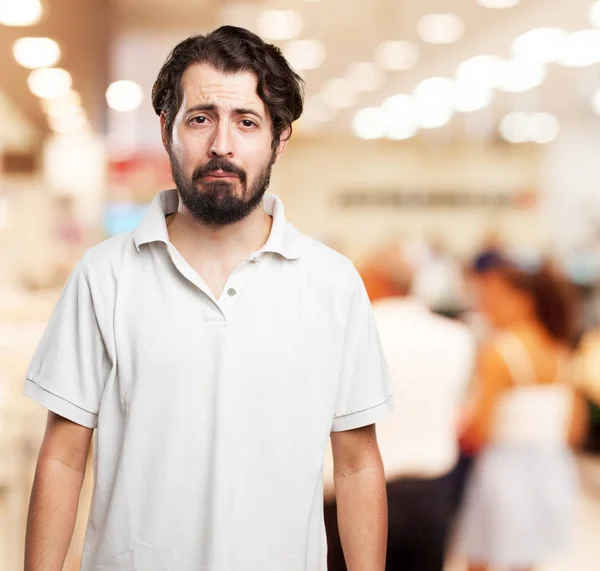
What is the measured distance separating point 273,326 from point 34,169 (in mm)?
3402

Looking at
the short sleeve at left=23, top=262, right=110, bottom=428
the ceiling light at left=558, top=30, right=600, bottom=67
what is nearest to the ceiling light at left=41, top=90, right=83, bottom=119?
the short sleeve at left=23, top=262, right=110, bottom=428

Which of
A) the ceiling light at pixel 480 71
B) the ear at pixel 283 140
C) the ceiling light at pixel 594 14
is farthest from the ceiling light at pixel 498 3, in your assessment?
the ear at pixel 283 140

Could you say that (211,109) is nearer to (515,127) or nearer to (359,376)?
(359,376)

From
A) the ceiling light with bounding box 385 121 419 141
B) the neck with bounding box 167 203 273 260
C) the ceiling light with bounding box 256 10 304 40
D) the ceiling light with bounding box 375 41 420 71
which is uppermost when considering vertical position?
the ceiling light with bounding box 385 121 419 141

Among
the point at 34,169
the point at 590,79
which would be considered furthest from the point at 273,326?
the point at 590,79

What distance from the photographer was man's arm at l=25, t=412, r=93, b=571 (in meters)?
1.41

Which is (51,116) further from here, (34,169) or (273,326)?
(273,326)

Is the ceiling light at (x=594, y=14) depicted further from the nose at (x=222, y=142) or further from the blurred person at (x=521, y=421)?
the nose at (x=222, y=142)

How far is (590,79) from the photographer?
21.1 feet

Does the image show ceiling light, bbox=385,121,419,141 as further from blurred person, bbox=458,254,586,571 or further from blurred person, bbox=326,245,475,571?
blurred person, bbox=326,245,475,571

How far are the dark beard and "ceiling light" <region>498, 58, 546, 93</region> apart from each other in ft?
13.7

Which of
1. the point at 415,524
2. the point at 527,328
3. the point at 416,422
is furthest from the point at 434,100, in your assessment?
the point at 415,524

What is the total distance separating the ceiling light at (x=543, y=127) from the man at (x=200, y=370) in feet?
24.8

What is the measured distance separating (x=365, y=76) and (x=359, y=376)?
135 inches
